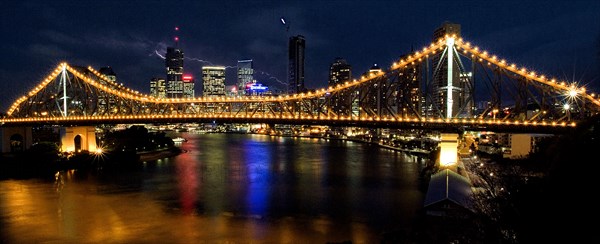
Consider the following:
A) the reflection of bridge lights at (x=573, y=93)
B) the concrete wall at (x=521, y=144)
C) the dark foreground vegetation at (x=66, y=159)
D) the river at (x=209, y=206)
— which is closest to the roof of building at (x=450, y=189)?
the river at (x=209, y=206)

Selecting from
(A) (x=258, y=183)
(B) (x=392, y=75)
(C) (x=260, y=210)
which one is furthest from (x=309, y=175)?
(C) (x=260, y=210)

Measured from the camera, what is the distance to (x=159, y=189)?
30.1 m

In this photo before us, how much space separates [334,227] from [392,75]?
15.9m

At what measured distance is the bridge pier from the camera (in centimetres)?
4680

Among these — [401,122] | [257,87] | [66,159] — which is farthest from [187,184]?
[257,87]

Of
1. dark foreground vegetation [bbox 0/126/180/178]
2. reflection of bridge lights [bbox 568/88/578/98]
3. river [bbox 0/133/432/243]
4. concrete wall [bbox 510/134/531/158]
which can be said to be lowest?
river [bbox 0/133/432/243]

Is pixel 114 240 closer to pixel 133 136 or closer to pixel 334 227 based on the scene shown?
pixel 334 227

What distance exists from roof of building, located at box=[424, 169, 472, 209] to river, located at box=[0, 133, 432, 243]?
1.10m

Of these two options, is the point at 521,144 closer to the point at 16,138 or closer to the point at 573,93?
the point at 573,93

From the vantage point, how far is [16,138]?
1937 inches

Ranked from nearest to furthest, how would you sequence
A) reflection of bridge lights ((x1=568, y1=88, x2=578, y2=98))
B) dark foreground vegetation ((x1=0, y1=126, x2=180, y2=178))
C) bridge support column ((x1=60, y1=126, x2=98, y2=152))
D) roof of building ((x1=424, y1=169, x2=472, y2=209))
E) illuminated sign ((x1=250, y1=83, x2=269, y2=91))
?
roof of building ((x1=424, y1=169, x2=472, y2=209))
reflection of bridge lights ((x1=568, y1=88, x2=578, y2=98))
dark foreground vegetation ((x1=0, y1=126, x2=180, y2=178))
bridge support column ((x1=60, y1=126, x2=98, y2=152))
illuminated sign ((x1=250, y1=83, x2=269, y2=91))

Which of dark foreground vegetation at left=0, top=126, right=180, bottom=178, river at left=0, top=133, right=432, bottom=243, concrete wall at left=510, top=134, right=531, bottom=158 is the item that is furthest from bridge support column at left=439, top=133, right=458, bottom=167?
dark foreground vegetation at left=0, top=126, right=180, bottom=178

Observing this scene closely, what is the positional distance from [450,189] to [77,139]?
38389mm

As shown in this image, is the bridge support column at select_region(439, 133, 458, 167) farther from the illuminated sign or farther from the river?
the illuminated sign
